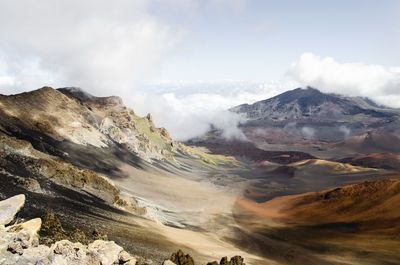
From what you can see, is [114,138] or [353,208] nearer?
[353,208]

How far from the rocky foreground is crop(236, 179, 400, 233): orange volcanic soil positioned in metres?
44.6

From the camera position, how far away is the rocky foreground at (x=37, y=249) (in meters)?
16.5

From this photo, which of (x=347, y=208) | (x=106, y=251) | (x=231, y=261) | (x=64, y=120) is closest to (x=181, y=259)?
(x=231, y=261)

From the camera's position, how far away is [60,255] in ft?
57.0

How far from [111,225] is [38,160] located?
1884 cm

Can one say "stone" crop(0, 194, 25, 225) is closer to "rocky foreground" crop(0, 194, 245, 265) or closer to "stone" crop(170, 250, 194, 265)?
"rocky foreground" crop(0, 194, 245, 265)

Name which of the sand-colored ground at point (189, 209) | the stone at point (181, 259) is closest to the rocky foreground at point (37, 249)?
the stone at point (181, 259)

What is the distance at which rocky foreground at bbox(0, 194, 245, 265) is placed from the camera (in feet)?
54.2

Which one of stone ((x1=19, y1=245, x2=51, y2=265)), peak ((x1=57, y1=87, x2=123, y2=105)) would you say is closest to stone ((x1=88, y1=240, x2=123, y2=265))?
stone ((x1=19, y1=245, x2=51, y2=265))

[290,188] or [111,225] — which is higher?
[290,188]

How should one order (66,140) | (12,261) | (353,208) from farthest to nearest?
(66,140)
(353,208)
(12,261)

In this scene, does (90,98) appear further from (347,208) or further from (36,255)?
(36,255)

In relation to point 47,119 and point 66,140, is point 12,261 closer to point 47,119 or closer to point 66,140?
point 66,140

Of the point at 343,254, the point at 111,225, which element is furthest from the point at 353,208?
the point at 111,225
